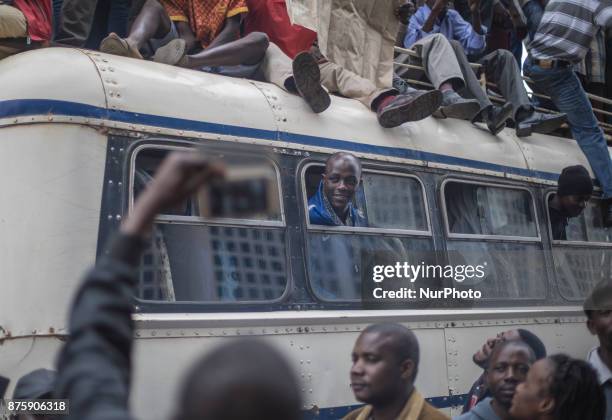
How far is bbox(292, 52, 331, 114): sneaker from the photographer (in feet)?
16.4

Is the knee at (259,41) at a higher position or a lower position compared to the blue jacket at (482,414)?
higher

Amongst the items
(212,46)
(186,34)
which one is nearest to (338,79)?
(212,46)

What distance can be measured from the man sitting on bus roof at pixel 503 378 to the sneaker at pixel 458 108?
2.28m

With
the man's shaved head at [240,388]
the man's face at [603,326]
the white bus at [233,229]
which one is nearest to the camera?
the man's shaved head at [240,388]

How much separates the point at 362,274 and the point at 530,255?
5.24ft

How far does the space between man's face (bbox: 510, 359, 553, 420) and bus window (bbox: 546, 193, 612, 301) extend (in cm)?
317

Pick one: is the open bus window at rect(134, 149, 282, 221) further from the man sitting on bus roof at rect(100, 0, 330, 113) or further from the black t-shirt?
the black t-shirt

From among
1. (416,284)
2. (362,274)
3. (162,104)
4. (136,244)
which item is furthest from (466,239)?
(136,244)

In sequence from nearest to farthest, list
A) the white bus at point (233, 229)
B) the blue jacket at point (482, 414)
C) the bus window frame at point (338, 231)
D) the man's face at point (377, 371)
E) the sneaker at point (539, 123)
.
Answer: the man's face at point (377, 371)
the blue jacket at point (482, 414)
the white bus at point (233, 229)
the bus window frame at point (338, 231)
the sneaker at point (539, 123)

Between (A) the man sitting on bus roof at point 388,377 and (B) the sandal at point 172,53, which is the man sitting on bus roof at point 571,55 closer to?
(B) the sandal at point 172,53

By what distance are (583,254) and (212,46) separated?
297 centimetres

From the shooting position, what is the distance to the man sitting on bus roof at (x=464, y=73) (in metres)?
6.25

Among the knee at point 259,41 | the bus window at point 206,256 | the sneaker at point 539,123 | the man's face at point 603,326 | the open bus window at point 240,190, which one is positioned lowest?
the open bus window at point 240,190

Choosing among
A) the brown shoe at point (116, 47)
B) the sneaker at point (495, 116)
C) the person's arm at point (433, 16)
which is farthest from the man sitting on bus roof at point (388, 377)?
the person's arm at point (433, 16)
